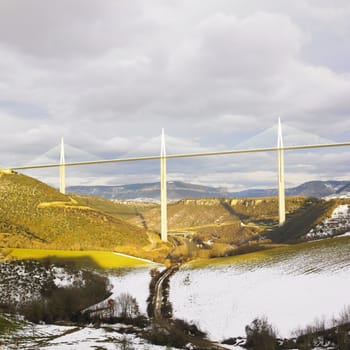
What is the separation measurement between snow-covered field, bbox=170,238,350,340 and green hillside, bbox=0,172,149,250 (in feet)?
52.5

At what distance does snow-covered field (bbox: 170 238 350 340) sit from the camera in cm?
1988

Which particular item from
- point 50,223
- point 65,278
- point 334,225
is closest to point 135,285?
point 65,278

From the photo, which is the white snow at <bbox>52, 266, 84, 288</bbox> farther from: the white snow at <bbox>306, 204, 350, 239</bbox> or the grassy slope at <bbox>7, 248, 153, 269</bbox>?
the white snow at <bbox>306, 204, 350, 239</bbox>

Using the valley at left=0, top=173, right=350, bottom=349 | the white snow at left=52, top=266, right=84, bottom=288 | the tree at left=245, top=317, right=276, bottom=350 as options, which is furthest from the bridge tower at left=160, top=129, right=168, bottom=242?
the tree at left=245, top=317, right=276, bottom=350

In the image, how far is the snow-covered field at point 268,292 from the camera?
65.2ft

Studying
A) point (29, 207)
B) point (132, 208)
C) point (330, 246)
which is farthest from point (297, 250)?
point (132, 208)

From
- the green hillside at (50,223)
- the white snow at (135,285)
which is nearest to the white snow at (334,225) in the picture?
the white snow at (135,285)

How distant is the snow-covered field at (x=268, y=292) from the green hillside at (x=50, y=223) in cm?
1602

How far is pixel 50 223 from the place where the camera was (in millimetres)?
47406

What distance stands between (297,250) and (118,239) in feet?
69.4

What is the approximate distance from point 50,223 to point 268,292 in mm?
30087

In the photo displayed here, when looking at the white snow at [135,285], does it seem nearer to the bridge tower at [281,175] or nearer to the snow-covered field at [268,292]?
the snow-covered field at [268,292]

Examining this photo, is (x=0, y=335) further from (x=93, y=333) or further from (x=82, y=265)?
(x=82, y=265)

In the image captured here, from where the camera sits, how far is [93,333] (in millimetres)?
17672
